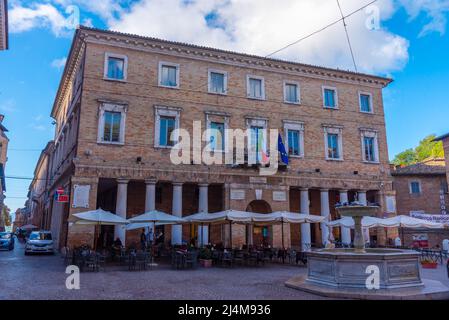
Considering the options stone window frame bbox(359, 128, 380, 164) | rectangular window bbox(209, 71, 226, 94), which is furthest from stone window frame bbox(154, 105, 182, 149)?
stone window frame bbox(359, 128, 380, 164)

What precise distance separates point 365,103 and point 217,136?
12.7 metres

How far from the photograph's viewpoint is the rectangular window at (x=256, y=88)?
25087 millimetres

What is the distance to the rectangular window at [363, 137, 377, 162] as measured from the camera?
27.5 m

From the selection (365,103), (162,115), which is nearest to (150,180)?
(162,115)

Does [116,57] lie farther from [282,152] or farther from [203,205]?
[282,152]

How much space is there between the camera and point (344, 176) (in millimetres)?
26172

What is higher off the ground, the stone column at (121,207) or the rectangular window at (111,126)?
the rectangular window at (111,126)

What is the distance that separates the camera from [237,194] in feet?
76.8

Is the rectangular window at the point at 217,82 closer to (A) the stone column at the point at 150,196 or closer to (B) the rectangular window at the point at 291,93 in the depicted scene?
(B) the rectangular window at the point at 291,93

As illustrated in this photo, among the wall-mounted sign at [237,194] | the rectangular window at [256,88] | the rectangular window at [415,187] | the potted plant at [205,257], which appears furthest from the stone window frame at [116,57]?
the rectangular window at [415,187]

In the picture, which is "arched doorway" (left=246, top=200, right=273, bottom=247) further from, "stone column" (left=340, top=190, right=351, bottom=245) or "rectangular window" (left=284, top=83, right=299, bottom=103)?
"rectangular window" (left=284, top=83, right=299, bottom=103)

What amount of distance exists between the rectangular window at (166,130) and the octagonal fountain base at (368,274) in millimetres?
14167

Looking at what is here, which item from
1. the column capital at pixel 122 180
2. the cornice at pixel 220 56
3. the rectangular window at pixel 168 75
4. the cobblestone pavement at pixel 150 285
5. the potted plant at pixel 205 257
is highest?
the cornice at pixel 220 56

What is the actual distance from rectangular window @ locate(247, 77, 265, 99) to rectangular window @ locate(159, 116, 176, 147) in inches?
A: 234
